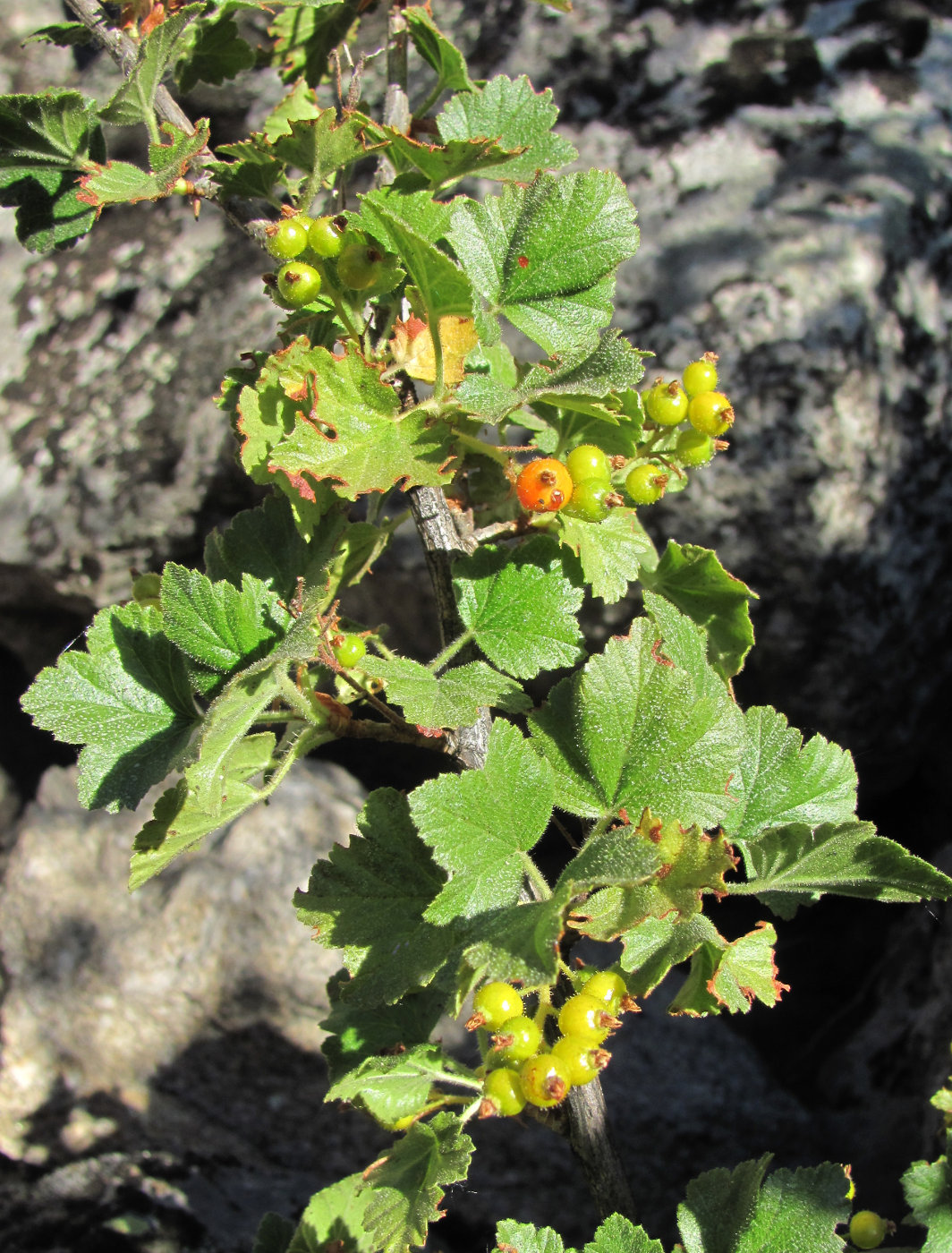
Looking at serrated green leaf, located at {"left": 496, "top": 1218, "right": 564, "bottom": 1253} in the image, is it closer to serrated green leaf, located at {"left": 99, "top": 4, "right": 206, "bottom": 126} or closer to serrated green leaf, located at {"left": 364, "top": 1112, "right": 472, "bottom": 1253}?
serrated green leaf, located at {"left": 364, "top": 1112, "right": 472, "bottom": 1253}

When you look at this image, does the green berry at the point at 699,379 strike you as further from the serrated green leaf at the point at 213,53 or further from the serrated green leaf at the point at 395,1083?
the serrated green leaf at the point at 395,1083

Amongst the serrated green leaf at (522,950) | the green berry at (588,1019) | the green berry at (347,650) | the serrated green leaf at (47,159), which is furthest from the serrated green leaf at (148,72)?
the green berry at (588,1019)

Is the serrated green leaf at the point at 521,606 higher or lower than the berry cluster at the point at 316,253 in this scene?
lower

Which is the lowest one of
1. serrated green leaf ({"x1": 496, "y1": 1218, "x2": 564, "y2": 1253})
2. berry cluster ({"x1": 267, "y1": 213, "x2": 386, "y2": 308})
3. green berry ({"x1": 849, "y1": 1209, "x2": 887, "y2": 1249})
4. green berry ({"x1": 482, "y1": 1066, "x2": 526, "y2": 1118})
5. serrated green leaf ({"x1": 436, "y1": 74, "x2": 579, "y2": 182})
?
green berry ({"x1": 849, "y1": 1209, "x2": 887, "y2": 1249})

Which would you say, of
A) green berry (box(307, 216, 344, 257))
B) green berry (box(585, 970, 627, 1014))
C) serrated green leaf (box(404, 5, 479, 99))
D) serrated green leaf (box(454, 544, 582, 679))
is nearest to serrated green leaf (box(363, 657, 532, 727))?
serrated green leaf (box(454, 544, 582, 679))

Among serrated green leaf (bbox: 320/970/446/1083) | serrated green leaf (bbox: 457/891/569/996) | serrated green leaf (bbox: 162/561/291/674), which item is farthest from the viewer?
serrated green leaf (bbox: 320/970/446/1083)
